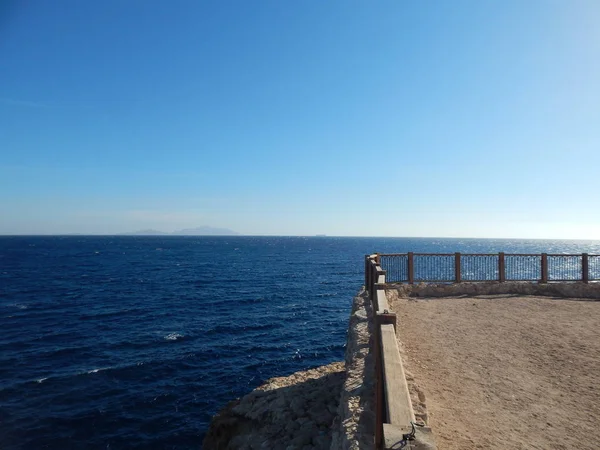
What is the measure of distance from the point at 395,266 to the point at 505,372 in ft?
28.1

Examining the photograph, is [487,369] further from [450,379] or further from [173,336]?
[173,336]

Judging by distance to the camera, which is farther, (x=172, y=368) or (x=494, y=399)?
(x=172, y=368)

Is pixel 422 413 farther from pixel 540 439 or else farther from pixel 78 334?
pixel 78 334

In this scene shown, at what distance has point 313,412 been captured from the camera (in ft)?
31.8

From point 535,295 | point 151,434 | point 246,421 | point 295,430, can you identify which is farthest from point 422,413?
point 151,434

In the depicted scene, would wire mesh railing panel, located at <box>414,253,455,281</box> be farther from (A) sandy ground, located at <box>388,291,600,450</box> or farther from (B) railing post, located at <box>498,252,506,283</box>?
(A) sandy ground, located at <box>388,291,600,450</box>

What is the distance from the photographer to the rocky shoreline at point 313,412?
5.81 meters

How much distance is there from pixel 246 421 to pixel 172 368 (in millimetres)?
9621

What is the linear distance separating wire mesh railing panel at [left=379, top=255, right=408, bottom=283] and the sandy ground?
3350 millimetres

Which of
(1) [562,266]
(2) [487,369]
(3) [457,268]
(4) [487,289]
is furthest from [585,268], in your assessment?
(2) [487,369]

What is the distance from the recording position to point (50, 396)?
16.0 m

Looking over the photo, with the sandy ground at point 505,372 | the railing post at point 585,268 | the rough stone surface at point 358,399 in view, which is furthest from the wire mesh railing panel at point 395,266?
the railing post at point 585,268

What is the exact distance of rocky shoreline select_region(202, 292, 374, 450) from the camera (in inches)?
229

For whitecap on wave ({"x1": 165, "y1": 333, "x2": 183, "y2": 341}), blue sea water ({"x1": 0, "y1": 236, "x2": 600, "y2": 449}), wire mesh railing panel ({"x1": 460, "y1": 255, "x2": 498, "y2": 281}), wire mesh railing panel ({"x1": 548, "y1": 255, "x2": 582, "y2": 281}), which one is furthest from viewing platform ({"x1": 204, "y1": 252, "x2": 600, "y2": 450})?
whitecap on wave ({"x1": 165, "y1": 333, "x2": 183, "y2": 341})
